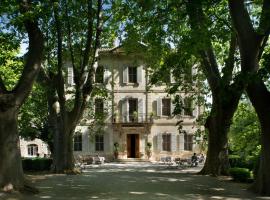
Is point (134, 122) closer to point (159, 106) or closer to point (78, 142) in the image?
point (159, 106)

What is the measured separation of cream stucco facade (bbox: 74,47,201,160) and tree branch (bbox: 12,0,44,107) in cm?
2803

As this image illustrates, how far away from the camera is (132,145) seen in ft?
150

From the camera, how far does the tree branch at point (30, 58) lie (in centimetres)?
1589

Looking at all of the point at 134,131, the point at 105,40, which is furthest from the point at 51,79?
the point at 134,131

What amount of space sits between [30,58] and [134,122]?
28862mm

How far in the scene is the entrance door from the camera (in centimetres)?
4544

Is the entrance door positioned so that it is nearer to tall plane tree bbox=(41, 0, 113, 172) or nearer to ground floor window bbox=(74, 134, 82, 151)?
ground floor window bbox=(74, 134, 82, 151)

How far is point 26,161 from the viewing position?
2939cm

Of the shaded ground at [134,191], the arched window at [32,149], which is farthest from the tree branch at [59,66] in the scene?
the arched window at [32,149]

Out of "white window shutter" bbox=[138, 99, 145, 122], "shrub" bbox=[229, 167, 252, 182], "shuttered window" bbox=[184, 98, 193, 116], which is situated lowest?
"shrub" bbox=[229, 167, 252, 182]

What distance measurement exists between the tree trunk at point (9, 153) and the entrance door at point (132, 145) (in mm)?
30227

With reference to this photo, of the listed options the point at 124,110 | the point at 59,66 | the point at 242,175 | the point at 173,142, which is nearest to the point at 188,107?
the point at 242,175

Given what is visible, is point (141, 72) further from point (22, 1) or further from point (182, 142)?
point (22, 1)

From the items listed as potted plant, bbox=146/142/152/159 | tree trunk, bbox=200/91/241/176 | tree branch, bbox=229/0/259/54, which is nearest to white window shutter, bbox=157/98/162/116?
potted plant, bbox=146/142/152/159
